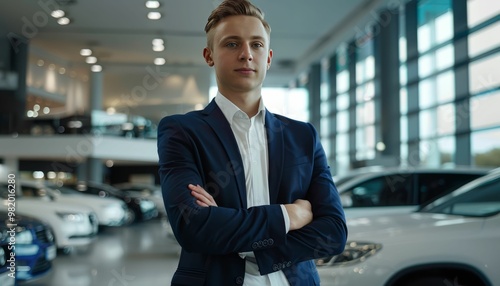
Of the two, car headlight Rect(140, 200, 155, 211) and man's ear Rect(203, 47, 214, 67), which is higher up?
man's ear Rect(203, 47, 214, 67)

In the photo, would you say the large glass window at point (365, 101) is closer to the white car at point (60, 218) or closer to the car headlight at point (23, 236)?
the white car at point (60, 218)

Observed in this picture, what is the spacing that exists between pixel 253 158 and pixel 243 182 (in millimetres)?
80

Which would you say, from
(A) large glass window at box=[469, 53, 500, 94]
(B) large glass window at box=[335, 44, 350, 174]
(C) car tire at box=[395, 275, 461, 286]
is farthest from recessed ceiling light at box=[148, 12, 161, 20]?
(B) large glass window at box=[335, 44, 350, 174]

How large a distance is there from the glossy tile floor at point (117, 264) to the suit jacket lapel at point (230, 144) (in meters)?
4.35

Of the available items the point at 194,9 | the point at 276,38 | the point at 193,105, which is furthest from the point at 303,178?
the point at 193,105

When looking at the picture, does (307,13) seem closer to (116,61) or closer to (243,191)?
(116,61)

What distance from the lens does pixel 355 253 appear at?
2.88 m

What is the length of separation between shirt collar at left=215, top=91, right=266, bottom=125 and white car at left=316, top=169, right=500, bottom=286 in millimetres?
1641

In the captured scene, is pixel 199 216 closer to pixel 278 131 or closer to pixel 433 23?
pixel 278 131

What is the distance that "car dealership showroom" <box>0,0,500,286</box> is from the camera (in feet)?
9.38

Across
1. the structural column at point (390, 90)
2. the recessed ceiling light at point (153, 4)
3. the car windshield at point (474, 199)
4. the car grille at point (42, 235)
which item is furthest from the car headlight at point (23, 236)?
the structural column at point (390, 90)

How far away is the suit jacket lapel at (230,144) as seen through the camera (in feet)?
4.38

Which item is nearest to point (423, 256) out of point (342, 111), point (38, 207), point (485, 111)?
point (38, 207)

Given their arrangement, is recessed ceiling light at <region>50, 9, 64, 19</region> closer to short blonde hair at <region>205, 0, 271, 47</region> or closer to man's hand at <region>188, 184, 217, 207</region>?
short blonde hair at <region>205, 0, 271, 47</region>
